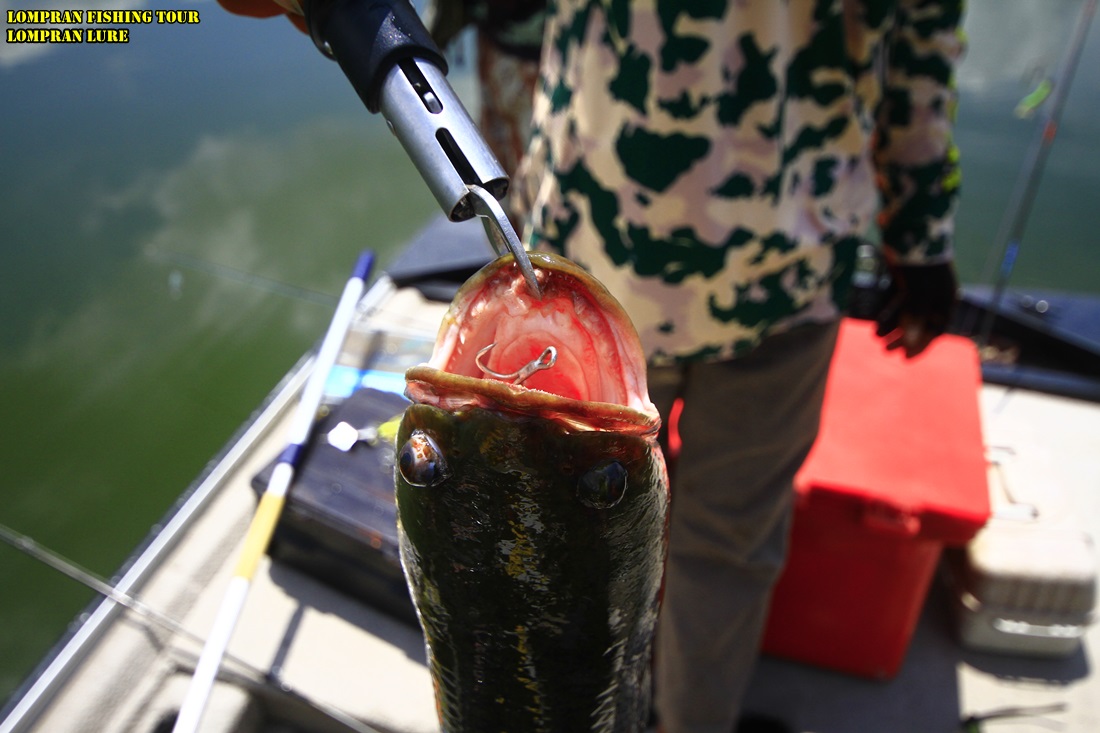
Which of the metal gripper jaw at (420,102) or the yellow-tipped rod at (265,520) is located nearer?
the metal gripper jaw at (420,102)

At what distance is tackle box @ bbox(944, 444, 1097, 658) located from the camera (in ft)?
6.36

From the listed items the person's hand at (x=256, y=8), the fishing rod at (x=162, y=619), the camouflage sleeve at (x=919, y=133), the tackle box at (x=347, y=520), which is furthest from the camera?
→ the tackle box at (x=347, y=520)

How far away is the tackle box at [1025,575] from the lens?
1939 mm

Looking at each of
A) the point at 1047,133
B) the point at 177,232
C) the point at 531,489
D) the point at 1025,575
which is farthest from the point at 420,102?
the point at 177,232

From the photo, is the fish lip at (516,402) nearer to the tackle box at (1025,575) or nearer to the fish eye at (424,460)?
the fish eye at (424,460)

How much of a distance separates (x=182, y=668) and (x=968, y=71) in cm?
895

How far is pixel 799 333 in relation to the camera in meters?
1.46

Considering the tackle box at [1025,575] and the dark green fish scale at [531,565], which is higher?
the dark green fish scale at [531,565]

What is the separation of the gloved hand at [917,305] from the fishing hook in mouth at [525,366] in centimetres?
128

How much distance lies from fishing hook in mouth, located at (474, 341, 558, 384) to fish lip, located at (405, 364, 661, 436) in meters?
0.02

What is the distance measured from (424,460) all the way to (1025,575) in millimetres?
1910

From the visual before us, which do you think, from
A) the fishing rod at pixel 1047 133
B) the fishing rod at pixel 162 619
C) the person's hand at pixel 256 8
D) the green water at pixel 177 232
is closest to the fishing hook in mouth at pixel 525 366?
the person's hand at pixel 256 8

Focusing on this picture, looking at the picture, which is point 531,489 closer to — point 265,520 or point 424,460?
point 424,460

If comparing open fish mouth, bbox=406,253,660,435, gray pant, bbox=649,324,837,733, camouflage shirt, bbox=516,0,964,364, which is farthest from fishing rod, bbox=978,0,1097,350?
open fish mouth, bbox=406,253,660,435
